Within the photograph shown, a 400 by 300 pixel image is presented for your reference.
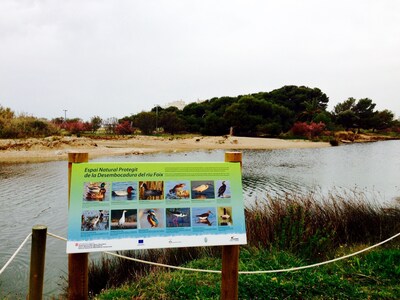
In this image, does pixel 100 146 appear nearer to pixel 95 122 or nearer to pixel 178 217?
pixel 95 122

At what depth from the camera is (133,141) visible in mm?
35875

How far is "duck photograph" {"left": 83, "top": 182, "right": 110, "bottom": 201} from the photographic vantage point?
9.21ft

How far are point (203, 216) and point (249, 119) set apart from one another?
45.0 metres

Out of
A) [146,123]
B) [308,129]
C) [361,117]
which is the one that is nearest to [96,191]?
[146,123]

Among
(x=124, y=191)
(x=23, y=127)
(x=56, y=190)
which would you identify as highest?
(x=23, y=127)

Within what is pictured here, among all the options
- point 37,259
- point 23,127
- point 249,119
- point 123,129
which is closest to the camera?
point 37,259

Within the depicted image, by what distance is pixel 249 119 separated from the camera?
4716 cm

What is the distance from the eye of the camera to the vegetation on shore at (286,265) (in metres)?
3.77

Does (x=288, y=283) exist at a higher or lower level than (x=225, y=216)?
lower

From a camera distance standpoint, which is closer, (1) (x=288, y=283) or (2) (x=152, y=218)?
(2) (x=152, y=218)

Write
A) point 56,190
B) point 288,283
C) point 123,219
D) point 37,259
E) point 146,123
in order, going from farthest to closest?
point 146,123 < point 56,190 < point 288,283 < point 123,219 < point 37,259

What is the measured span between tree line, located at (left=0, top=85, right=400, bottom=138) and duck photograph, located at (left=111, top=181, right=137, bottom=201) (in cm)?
3902

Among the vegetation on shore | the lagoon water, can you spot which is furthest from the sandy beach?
the vegetation on shore

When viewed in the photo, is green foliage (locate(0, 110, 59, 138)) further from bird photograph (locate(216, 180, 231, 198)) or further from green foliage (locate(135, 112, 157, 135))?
bird photograph (locate(216, 180, 231, 198))
